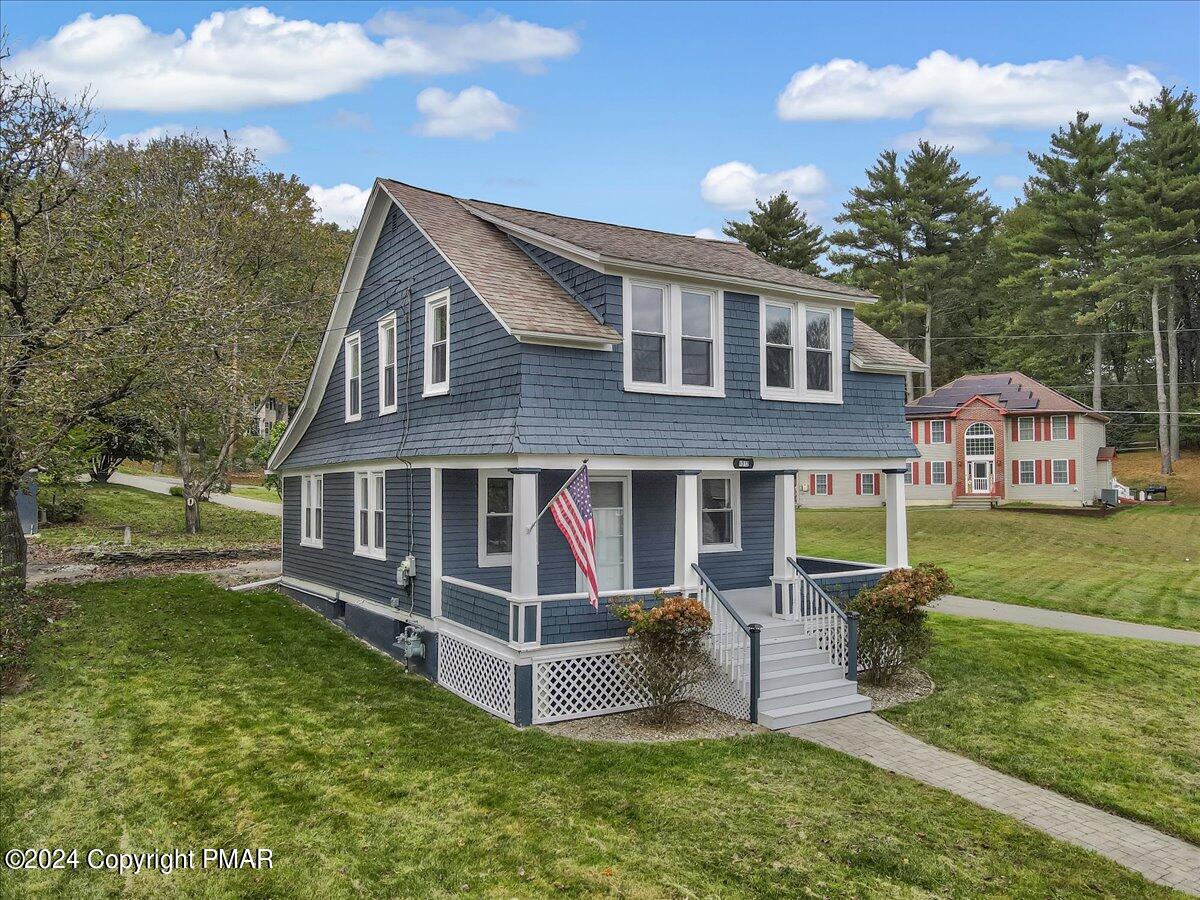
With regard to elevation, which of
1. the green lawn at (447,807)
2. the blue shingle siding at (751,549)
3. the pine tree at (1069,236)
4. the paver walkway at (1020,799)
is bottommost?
the paver walkway at (1020,799)

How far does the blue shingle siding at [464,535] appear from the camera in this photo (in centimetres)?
1261

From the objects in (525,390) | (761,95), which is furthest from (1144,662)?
(761,95)

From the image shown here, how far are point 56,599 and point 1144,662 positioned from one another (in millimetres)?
20131

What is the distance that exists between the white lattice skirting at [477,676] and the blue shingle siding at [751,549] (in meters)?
4.72

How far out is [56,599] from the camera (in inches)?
588

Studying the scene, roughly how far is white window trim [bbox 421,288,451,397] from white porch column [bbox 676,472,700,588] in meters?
3.96

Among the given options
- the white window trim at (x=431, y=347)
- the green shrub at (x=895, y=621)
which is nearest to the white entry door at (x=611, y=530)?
the white window trim at (x=431, y=347)

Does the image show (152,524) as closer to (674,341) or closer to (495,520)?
(495,520)

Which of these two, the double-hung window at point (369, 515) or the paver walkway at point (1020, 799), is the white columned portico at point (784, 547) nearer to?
the paver walkway at point (1020, 799)

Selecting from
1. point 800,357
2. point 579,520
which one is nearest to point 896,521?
point 800,357

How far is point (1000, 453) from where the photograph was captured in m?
42.6

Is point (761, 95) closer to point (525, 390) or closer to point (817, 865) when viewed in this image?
point (525, 390)

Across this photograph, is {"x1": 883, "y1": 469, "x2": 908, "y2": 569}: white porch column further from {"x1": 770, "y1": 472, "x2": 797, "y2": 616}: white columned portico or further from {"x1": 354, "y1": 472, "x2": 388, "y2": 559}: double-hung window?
{"x1": 354, "y1": 472, "x2": 388, "y2": 559}: double-hung window

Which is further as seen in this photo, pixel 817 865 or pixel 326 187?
pixel 326 187
